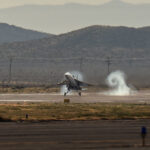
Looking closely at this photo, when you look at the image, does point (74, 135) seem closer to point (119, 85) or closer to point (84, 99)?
point (84, 99)

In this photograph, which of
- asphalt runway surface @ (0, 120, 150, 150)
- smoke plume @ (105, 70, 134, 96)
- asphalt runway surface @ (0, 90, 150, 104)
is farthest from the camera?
smoke plume @ (105, 70, 134, 96)

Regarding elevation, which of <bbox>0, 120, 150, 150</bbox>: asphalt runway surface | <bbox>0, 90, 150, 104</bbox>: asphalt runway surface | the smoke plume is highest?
the smoke plume

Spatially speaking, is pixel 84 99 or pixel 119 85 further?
pixel 119 85

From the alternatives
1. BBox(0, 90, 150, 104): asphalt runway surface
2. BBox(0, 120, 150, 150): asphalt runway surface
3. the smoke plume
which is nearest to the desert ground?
BBox(0, 120, 150, 150): asphalt runway surface

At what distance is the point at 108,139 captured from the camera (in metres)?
51.2

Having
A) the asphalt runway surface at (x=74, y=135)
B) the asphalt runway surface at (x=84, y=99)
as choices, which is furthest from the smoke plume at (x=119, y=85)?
the asphalt runway surface at (x=74, y=135)

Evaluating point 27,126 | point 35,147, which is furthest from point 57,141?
point 27,126

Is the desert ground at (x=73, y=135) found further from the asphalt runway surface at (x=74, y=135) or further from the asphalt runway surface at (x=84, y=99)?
the asphalt runway surface at (x=84, y=99)

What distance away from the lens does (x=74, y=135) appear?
5347cm

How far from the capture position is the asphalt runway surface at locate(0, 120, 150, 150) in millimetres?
47041

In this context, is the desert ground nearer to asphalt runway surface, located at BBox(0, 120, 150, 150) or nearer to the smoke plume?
asphalt runway surface, located at BBox(0, 120, 150, 150)

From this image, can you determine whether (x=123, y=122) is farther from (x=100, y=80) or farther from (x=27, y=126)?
(x=100, y=80)

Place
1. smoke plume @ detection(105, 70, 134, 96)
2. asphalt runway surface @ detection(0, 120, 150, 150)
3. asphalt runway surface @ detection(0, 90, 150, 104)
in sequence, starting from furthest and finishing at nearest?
smoke plume @ detection(105, 70, 134, 96) < asphalt runway surface @ detection(0, 90, 150, 104) < asphalt runway surface @ detection(0, 120, 150, 150)

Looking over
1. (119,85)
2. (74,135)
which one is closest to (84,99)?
(119,85)
